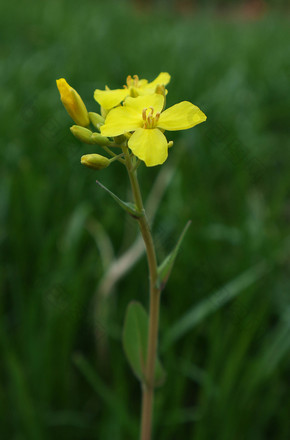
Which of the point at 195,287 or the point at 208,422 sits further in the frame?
the point at 195,287

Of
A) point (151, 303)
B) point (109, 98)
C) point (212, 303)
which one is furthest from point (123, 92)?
point (212, 303)

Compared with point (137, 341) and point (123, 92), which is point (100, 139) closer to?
point (123, 92)

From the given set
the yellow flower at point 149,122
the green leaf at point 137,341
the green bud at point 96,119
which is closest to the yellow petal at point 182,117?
the yellow flower at point 149,122

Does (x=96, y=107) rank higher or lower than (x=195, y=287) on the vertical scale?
higher

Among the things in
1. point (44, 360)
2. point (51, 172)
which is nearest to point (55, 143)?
point (51, 172)

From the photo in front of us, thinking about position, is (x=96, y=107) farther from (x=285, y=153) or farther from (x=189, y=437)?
(x=189, y=437)

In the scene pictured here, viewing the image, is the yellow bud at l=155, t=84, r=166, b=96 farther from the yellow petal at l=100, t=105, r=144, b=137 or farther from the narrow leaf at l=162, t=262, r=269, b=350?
the narrow leaf at l=162, t=262, r=269, b=350
